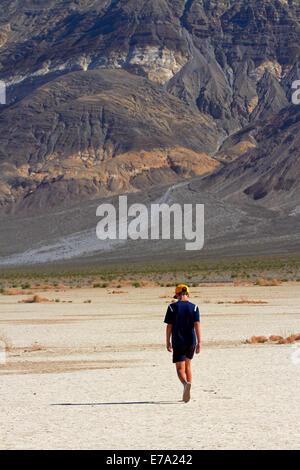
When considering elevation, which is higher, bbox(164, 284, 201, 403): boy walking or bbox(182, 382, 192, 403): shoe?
bbox(164, 284, 201, 403): boy walking

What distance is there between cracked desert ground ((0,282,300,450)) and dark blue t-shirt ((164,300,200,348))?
0.79m

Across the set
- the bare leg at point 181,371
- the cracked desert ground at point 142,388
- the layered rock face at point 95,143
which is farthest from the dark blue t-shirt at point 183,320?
the layered rock face at point 95,143

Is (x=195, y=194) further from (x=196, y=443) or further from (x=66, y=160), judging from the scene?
(x=196, y=443)

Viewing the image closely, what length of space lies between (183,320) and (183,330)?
12 centimetres

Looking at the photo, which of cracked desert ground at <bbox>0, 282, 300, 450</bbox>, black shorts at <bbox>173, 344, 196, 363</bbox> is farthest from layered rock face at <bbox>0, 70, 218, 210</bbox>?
black shorts at <bbox>173, 344, 196, 363</bbox>

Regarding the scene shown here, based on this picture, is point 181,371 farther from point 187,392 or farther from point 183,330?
point 183,330

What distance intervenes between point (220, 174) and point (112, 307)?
12193 centimetres

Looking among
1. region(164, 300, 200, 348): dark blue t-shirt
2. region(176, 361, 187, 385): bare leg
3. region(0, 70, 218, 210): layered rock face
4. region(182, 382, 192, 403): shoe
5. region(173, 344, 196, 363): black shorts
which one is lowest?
region(182, 382, 192, 403): shoe

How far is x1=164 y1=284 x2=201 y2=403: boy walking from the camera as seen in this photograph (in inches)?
415

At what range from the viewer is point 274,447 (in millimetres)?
7957

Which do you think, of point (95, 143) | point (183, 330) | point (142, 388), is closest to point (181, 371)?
point (183, 330)

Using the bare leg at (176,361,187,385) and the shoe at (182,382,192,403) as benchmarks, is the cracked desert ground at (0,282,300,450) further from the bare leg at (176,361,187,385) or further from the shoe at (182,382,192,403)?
the bare leg at (176,361,187,385)

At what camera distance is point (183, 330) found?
416 inches
